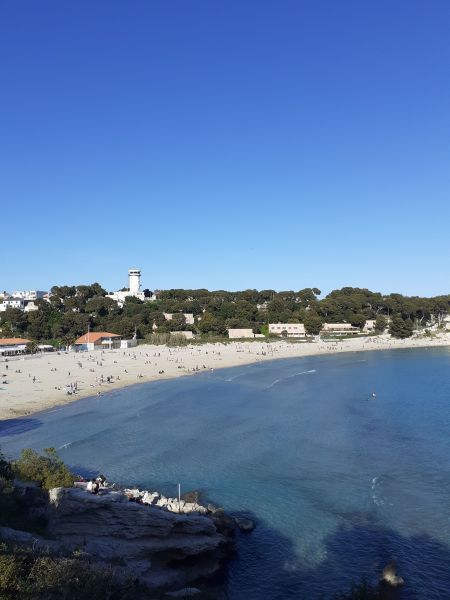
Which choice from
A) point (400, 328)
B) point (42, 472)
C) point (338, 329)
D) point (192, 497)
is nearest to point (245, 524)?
point (192, 497)

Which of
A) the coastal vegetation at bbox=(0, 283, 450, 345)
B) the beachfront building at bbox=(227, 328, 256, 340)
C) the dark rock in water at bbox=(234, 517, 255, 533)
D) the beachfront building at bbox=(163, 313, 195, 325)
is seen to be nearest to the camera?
the dark rock in water at bbox=(234, 517, 255, 533)

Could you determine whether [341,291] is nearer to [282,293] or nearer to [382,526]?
[282,293]

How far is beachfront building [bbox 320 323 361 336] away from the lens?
349ft

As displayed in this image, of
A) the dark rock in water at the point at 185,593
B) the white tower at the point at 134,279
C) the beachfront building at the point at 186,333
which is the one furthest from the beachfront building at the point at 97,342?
the white tower at the point at 134,279

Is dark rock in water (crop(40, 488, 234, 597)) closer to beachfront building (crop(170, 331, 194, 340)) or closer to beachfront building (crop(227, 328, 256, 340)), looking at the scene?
beachfront building (crop(170, 331, 194, 340))

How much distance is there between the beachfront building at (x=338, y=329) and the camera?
106319mm

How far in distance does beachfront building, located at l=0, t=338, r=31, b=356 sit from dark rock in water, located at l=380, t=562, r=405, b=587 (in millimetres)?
62536

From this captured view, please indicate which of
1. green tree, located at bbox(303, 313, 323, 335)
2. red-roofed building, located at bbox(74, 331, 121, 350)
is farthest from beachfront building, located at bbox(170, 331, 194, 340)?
green tree, located at bbox(303, 313, 323, 335)

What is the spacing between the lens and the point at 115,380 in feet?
169

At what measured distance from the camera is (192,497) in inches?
791

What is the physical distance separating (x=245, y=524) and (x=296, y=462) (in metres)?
7.49

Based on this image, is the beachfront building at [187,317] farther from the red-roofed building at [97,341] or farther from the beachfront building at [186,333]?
the red-roofed building at [97,341]

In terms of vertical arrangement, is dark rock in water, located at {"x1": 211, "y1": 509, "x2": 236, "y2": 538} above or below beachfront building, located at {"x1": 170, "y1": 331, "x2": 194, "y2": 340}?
below

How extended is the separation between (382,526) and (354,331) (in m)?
93.3
